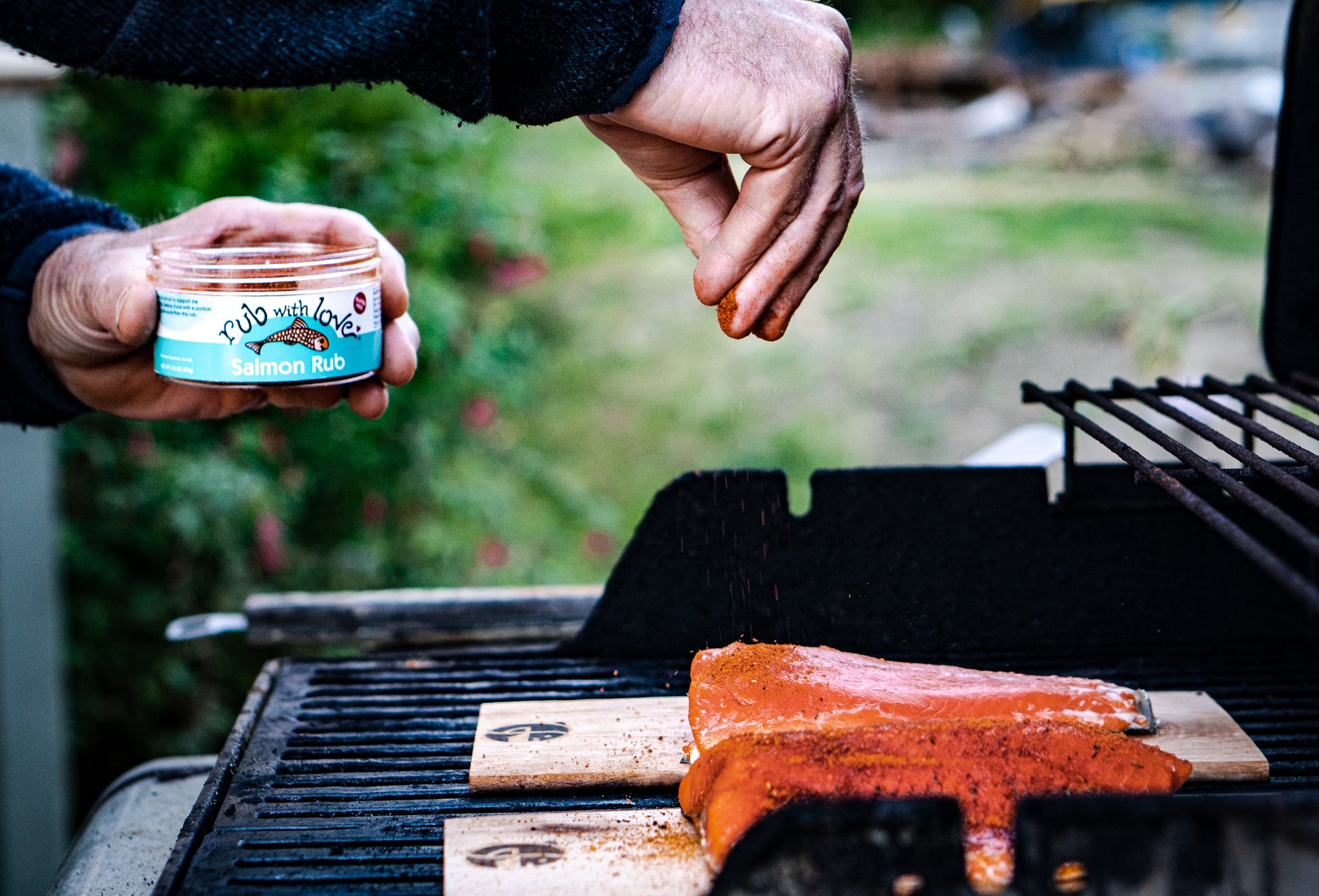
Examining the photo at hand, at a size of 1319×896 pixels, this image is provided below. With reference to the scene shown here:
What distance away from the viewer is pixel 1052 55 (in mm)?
20016

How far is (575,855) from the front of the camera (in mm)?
1676

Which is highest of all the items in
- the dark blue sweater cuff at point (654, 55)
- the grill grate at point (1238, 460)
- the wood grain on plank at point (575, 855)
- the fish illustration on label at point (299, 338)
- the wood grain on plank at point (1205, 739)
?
the dark blue sweater cuff at point (654, 55)

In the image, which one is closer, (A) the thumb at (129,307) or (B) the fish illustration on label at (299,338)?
(B) the fish illustration on label at (299,338)

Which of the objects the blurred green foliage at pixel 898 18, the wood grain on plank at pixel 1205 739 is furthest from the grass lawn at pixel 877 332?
the blurred green foliage at pixel 898 18

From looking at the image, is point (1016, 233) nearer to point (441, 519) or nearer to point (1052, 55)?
point (441, 519)

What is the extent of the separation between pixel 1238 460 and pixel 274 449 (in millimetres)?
3055

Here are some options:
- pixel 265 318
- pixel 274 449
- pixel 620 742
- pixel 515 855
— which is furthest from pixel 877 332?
pixel 515 855

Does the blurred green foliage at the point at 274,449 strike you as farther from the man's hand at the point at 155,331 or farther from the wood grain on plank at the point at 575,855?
the wood grain on plank at the point at 575,855

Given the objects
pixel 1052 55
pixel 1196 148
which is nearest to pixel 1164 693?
pixel 1196 148

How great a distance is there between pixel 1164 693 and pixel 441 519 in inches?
112

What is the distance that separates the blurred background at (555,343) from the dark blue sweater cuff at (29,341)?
4.19 feet

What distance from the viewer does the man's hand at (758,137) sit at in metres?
1.64

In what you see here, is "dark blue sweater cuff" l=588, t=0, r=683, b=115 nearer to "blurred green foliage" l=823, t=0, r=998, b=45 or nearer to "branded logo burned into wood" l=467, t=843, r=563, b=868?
"branded logo burned into wood" l=467, t=843, r=563, b=868

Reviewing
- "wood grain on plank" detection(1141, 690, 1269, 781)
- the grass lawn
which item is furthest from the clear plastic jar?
the grass lawn
